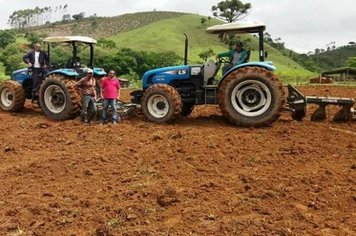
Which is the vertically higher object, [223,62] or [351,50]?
[351,50]

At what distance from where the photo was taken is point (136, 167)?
6.93 metres

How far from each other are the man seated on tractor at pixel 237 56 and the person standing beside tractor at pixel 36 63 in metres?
4.63

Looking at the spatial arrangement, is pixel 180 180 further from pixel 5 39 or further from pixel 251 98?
pixel 5 39

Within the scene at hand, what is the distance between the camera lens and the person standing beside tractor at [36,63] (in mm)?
12258

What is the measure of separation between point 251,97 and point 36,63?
5.50 meters

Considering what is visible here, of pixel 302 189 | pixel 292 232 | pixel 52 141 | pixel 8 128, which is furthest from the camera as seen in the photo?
pixel 8 128

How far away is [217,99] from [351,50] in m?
114

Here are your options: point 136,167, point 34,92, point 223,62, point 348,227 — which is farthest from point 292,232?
point 34,92

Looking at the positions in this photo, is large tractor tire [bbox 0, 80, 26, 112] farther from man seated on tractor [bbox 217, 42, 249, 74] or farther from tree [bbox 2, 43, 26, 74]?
tree [bbox 2, 43, 26, 74]

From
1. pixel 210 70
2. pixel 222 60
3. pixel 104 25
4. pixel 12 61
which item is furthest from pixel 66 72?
pixel 104 25

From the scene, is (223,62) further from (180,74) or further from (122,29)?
(122,29)

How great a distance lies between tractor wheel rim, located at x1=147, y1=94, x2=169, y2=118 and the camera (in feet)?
33.3

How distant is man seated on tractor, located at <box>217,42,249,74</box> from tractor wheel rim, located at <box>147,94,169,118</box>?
1.38 m

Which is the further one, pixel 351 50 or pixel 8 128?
pixel 351 50
